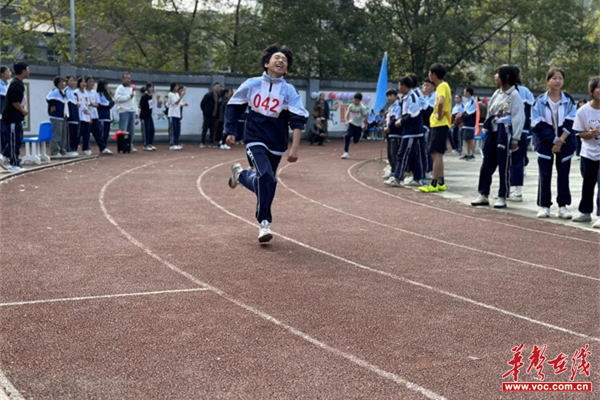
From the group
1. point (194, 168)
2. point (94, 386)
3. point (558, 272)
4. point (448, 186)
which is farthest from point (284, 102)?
point (194, 168)

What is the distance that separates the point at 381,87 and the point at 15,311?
1616 cm

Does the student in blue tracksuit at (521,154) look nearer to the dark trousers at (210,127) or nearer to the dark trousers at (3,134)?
the dark trousers at (3,134)

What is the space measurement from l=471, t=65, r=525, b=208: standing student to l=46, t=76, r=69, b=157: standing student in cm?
1123

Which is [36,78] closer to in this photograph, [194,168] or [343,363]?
[194,168]

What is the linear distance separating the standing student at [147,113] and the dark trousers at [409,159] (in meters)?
10.3

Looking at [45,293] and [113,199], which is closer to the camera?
[45,293]

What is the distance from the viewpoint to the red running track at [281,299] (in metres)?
4.63

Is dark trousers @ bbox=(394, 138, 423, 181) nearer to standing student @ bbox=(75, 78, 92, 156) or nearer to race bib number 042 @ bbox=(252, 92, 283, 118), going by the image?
race bib number 042 @ bbox=(252, 92, 283, 118)

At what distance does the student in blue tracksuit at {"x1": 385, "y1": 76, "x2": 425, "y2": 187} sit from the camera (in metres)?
15.3

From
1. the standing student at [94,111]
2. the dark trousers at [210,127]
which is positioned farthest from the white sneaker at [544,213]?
the dark trousers at [210,127]

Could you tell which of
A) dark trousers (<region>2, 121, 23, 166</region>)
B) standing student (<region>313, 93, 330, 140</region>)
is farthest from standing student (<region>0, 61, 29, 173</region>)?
standing student (<region>313, 93, 330, 140</region>)

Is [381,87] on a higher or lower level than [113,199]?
higher

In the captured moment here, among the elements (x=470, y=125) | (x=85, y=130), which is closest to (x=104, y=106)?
(x=85, y=130)

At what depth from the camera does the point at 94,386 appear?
4.40 meters
